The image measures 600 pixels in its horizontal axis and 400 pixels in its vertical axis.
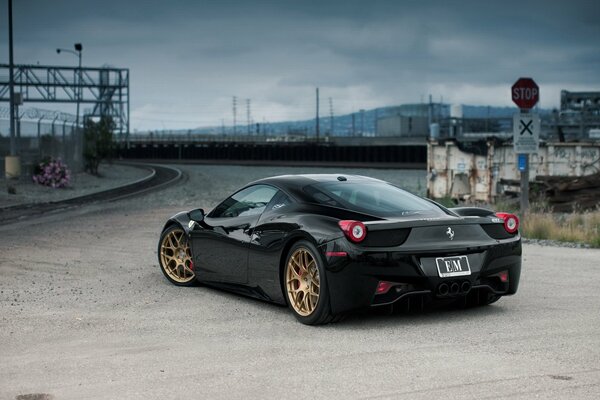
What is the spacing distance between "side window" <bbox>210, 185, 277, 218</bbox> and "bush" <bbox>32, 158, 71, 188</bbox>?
2919 cm

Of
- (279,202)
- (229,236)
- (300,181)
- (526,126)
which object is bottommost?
(229,236)

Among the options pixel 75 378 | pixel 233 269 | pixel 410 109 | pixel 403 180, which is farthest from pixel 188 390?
pixel 410 109

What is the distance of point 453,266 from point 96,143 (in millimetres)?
47526

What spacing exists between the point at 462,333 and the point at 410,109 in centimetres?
12617

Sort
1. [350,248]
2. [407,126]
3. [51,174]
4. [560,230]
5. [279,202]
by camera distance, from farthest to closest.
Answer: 1. [407,126]
2. [51,174]
3. [560,230]
4. [279,202]
5. [350,248]

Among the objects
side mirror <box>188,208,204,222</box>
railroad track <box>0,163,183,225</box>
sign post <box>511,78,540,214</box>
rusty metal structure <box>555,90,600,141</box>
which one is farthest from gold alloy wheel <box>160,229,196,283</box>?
rusty metal structure <box>555,90,600,141</box>

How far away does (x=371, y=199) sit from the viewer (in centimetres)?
883

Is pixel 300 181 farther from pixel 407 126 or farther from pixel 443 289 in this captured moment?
pixel 407 126

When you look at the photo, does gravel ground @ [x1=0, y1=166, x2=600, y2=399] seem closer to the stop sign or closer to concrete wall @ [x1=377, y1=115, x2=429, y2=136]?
the stop sign

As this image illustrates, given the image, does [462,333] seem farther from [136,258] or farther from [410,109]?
[410,109]

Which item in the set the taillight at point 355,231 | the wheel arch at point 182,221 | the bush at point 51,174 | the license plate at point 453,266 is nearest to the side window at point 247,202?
the wheel arch at point 182,221

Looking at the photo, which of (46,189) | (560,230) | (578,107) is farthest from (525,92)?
(578,107)

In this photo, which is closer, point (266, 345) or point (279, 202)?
point (266, 345)

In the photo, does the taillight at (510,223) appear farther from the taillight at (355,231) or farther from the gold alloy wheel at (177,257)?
the gold alloy wheel at (177,257)
